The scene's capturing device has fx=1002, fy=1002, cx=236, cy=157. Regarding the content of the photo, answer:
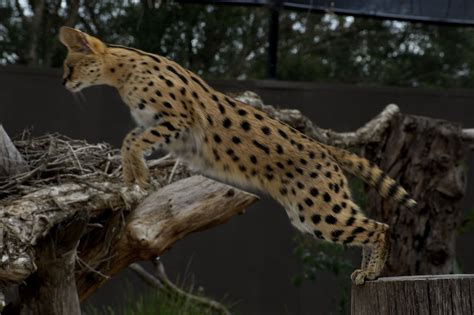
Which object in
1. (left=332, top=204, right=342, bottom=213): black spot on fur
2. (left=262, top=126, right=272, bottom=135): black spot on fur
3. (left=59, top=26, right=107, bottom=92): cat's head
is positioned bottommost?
(left=332, top=204, right=342, bottom=213): black spot on fur

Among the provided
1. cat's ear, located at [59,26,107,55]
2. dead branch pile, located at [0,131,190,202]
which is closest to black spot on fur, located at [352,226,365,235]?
cat's ear, located at [59,26,107,55]

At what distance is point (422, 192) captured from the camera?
7.95 meters

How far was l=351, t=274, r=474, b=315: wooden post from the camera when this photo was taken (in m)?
4.17

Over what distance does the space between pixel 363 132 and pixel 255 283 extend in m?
1.85

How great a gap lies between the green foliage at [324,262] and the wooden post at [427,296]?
3978 mm

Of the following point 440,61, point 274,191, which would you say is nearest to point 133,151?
point 274,191

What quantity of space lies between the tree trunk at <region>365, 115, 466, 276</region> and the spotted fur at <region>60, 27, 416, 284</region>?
307cm

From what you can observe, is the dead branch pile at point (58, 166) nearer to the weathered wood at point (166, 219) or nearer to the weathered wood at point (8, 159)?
the weathered wood at point (8, 159)

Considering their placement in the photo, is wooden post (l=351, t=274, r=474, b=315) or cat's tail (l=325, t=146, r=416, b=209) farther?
cat's tail (l=325, t=146, r=416, b=209)

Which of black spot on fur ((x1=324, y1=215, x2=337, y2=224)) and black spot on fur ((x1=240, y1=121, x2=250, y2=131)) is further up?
black spot on fur ((x1=240, y1=121, x2=250, y2=131))

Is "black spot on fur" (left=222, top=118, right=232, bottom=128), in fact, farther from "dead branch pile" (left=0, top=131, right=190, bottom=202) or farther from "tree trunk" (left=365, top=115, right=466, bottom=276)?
"tree trunk" (left=365, top=115, right=466, bottom=276)

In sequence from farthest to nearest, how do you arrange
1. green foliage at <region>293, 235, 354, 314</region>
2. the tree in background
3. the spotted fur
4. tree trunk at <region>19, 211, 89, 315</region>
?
the tree in background
green foliage at <region>293, 235, 354, 314</region>
tree trunk at <region>19, 211, 89, 315</region>
the spotted fur

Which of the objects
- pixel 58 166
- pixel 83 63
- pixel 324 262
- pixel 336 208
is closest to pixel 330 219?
pixel 336 208

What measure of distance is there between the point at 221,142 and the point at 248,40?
4.99m
